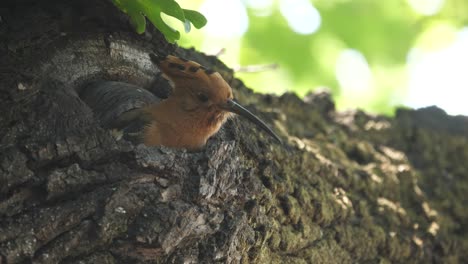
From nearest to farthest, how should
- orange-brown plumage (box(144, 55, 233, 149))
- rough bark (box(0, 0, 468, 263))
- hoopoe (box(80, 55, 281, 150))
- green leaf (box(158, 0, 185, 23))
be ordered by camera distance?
rough bark (box(0, 0, 468, 263)), green leaf (box(158, 0, 185, 23)), hoopoe (box(80, 55, 281, 150)), orange-brown plumage (box(144, 55, 233, 149))

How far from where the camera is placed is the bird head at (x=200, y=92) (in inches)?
102

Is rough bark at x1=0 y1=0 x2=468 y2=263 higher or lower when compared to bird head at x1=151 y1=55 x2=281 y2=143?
lower

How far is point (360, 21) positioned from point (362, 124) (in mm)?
2333

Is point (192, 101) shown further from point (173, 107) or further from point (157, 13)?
point (157, 13)

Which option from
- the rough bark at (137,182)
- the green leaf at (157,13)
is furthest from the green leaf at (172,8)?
the rough bark at (137,182)

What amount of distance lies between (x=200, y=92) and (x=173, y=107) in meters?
0.14

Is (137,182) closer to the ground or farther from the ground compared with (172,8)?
closer to the ground

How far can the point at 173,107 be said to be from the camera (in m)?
2.58

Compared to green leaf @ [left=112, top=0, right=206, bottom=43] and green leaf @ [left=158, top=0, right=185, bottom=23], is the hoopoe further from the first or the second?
green leaf @ [left=158, top=0, right=185, bottom=23]

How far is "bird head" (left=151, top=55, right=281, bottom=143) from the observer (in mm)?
2582

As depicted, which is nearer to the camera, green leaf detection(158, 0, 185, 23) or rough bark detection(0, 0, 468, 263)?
rough bark detection(0, 0, 468, 263)

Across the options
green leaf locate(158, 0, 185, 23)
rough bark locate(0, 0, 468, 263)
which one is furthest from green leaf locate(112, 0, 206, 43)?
rough bark locate(0, 0, 468, 263)

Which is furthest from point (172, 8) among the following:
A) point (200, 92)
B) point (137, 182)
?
point (137, 182)

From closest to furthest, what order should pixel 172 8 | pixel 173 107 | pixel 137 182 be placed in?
1. pixel 137 182
2. pixel 172 8
3. pixel 173 107
